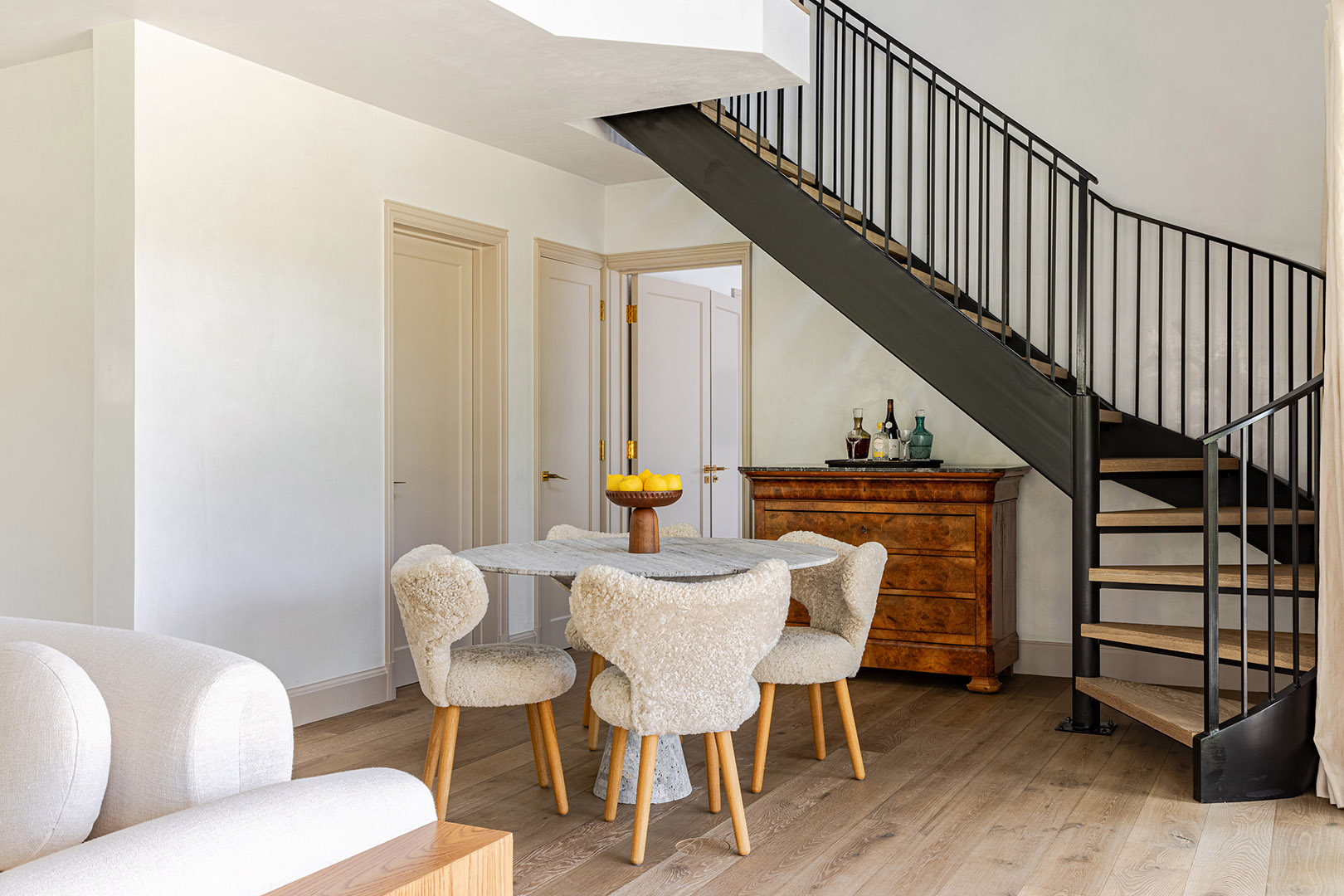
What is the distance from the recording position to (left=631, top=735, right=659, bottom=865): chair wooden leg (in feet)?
9.38

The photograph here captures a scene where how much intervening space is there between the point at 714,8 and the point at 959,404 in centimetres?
184

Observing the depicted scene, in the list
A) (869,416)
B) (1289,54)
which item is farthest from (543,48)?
(1289,54)

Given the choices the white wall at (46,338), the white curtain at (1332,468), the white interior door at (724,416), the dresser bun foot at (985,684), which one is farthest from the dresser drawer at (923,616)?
the white wall at (46,338)

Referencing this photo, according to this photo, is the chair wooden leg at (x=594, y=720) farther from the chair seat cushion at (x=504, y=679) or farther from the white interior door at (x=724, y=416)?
the white interior door at (x=724, y=416)

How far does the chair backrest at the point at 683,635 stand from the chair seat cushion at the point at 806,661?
57 centimetres

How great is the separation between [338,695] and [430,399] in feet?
5.00

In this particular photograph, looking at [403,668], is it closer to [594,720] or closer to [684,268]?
[594,720]

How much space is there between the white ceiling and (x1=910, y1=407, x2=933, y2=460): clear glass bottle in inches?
73.6

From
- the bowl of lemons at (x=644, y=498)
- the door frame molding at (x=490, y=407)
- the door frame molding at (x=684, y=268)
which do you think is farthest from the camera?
the door frame molding at (x=684, y=268)

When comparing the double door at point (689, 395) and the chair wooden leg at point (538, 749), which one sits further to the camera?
the double door at point (689, 395)

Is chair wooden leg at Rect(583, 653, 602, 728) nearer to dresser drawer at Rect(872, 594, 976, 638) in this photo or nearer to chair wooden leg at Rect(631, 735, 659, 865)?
chair wooden leg at Rect(631, 735, 659, 865)

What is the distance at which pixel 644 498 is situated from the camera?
336 centimetres

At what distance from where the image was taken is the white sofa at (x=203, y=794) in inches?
44.4

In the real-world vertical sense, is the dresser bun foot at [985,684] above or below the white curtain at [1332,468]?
below
